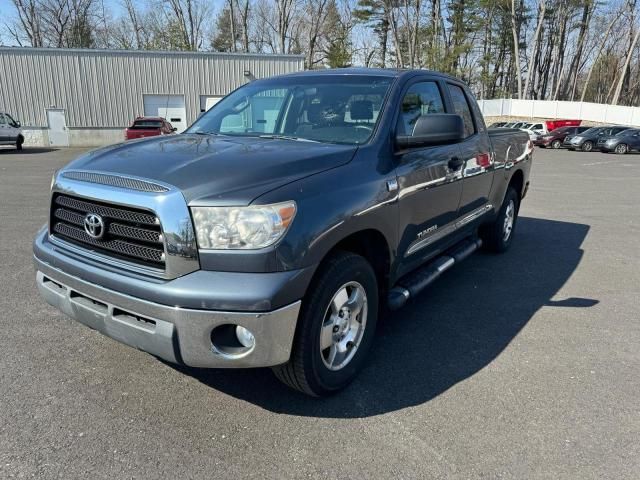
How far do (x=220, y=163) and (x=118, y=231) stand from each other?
0.63 meters

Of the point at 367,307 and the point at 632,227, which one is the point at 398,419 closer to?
the point at 367,307

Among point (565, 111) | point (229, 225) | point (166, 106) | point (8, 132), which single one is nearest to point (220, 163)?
point (229, 225)

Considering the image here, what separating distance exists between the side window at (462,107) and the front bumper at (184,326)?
9.72 ft

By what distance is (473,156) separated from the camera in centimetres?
443

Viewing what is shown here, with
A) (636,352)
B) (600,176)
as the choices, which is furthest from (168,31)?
(636,352)

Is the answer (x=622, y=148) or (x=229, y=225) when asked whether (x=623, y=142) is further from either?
(x=229, y=225)

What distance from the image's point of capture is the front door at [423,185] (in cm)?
328

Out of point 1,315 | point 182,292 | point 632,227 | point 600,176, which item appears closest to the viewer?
point 182,292

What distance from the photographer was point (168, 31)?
5012 cm

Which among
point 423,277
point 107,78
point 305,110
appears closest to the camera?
point 305,110

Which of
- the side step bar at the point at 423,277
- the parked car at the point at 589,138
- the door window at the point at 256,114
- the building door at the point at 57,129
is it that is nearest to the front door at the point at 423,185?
the side step bar at the point at 423,277

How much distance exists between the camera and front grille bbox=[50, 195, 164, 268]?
7.80 feet

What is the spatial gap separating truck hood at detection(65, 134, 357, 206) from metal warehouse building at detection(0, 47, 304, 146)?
2575 centimetres

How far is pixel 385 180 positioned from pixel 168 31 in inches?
2129
